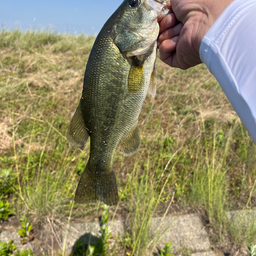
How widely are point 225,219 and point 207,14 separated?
94.1 inches

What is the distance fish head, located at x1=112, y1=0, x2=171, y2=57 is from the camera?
4.23 ft

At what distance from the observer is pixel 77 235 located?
94.2 inches

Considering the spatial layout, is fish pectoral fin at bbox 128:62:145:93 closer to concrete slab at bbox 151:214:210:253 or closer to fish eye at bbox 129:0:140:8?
→ fish eye at bbox 129:0:140:8

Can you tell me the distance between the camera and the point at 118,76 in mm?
1248

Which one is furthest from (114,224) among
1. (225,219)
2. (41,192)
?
(225,219)

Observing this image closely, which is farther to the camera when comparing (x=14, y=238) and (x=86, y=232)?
(x=86, y=232)

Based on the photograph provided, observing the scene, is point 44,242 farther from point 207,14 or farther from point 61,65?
point 61,65

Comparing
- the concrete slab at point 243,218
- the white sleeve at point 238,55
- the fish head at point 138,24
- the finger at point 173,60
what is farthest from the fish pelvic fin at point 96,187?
the concrete slab at point 243,218

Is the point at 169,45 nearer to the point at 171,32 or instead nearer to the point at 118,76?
the point at 171,32

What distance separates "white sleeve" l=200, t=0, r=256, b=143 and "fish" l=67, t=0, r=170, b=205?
1.35ft

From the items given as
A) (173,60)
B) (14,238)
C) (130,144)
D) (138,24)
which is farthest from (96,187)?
(14,238)

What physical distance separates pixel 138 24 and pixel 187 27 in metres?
0.36

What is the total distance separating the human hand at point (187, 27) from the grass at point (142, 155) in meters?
0.97

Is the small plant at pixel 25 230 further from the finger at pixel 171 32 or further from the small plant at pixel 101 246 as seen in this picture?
the finger at pixel 171 32
